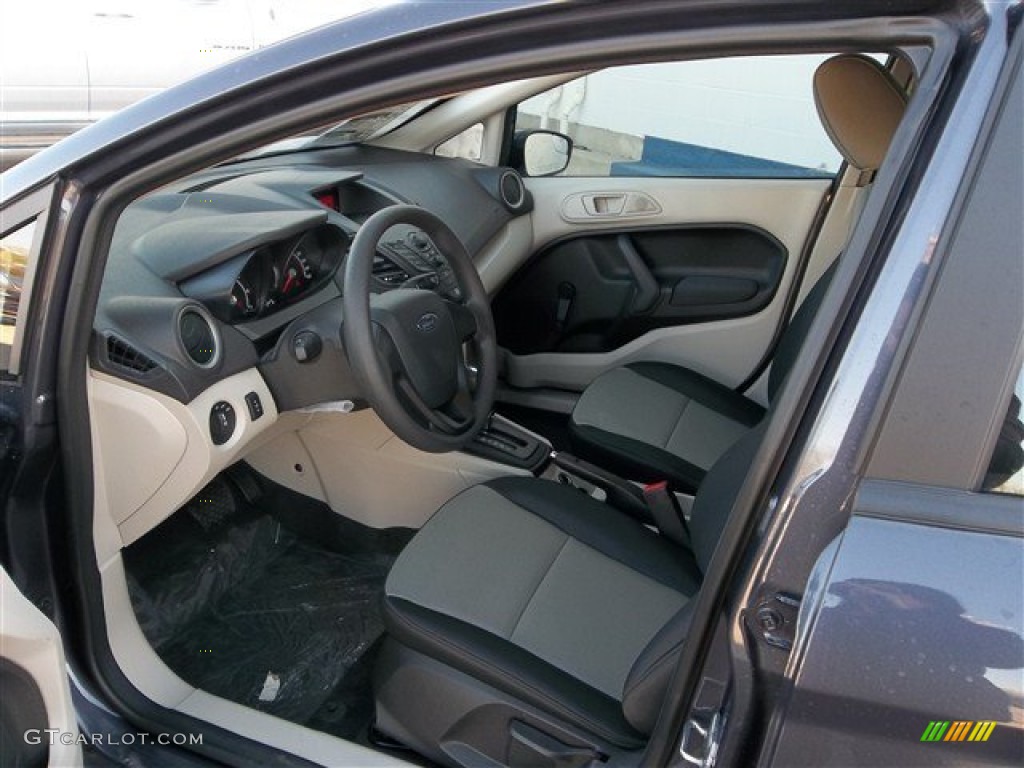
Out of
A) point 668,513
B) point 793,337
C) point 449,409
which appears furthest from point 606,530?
point 793,337

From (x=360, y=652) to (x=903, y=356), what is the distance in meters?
1.49

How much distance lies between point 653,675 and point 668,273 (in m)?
1.91

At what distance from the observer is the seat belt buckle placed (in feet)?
6.79

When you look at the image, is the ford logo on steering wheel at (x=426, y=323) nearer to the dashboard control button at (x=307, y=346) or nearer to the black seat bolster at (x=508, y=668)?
the dashboard control button at (x=307, y=346)

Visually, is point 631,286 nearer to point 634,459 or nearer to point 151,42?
point 634,459

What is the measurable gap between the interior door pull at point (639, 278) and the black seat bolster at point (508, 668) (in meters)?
1.63

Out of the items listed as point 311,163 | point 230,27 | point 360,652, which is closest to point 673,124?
point 311,163

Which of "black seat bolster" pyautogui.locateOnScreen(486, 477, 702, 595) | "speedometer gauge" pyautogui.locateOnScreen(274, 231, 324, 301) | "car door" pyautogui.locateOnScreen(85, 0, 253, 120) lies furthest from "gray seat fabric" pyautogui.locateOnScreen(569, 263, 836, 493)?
"car door" pyautogui.locateOnScreen(85, 0, 253, 120)

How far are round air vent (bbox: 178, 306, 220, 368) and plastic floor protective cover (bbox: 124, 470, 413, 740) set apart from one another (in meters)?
0.54

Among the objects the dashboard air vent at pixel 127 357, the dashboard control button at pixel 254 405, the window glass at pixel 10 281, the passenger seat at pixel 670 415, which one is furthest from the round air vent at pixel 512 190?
the window glass at pixel 10 281

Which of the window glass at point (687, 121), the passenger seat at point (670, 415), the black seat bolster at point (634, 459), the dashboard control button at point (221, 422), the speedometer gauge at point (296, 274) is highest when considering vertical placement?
the window glass at point (687, 121)

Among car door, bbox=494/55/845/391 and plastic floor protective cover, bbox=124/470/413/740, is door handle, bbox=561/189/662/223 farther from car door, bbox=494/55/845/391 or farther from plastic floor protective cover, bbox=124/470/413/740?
plastic floor protective cover, bbox=124/470/413/740

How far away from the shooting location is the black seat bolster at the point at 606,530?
1.81 metres

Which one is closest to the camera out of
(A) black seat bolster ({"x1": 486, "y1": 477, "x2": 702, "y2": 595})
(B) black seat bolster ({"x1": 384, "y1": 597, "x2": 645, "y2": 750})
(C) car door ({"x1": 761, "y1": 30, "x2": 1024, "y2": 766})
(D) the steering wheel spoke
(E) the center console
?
(C) car door ({"x1": 761, "y1": 30, "x2": 1024, "y2": 766})
